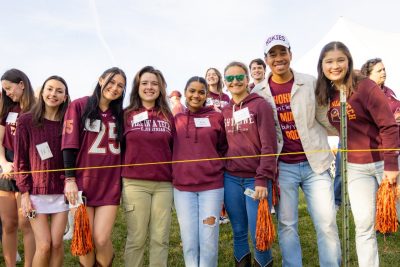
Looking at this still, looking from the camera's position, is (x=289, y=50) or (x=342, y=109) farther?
(x=289, y=50)

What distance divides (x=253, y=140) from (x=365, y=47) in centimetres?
938

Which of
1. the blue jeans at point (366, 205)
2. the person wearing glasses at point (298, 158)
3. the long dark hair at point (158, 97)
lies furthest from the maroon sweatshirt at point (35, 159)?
the blue jeans at point (366, 205)

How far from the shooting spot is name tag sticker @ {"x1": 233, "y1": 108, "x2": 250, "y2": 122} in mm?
3029

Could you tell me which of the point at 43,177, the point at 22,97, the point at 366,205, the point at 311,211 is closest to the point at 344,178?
the point at 366,205

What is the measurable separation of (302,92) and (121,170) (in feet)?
5.13

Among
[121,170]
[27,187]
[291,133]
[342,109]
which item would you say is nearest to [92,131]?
[121,170]

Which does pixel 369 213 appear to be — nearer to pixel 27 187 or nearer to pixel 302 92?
pixel 302 92

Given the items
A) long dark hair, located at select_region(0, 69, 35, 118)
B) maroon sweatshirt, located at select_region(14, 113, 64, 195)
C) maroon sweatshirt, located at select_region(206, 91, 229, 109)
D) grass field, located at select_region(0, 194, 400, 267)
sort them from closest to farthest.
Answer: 1. maroon sweatshirt, located at select_region(14, 113, 64, 195)
2. long dark hair, located at select_region(0, 69, 35, 118)
3. grass field, located at select_region(0, 194, 400, 267)
4. maroon sweatshirt, located at select_region(206, 91, 229, 109)

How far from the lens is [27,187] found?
10.1 ft

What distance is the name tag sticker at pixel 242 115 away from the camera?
3.03m

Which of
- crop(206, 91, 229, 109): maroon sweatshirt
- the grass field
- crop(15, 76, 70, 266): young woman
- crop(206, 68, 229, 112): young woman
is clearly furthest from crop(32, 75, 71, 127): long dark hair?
crop(206, 68, 229, 112): young woman

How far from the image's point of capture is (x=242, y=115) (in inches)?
120

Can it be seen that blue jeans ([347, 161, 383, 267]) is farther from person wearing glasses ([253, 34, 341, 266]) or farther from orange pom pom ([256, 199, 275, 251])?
orange pom pom ([256, 199, 275, 251])

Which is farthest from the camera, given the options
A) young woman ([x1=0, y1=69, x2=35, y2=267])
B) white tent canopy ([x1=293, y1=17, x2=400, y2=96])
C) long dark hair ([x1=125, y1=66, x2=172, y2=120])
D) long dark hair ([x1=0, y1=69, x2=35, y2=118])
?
white tent canopy ([x1=293, y1=17, x2=400, y2=96])
